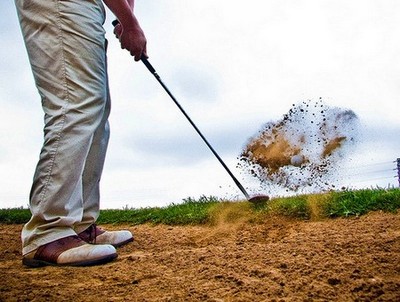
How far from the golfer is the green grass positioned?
2.03 metres

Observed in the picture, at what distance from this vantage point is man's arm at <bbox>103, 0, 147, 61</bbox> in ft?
9.92

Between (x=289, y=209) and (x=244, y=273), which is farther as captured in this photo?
(x=289, y=209)

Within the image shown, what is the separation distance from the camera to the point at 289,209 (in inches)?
169

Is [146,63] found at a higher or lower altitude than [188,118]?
higher

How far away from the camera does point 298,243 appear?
278 cm

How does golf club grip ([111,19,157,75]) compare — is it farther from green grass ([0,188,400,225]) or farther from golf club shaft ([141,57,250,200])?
green grass ([0,188,400,225])

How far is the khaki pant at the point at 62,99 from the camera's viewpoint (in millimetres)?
2633

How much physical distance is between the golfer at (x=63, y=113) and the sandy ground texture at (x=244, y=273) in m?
0.17

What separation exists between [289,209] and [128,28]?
245 cm

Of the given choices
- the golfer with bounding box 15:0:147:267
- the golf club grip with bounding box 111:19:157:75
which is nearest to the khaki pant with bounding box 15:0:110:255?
the golfer with bounding box 15:0:147:267

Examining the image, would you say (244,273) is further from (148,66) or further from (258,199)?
(148,66)

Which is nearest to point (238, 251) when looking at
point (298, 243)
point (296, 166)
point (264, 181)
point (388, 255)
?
point (298, 243)

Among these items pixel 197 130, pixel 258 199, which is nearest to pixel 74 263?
pixel 197 130

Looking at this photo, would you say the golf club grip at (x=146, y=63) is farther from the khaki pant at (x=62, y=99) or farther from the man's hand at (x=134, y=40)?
the khaki pant at (x=62, y=99)
